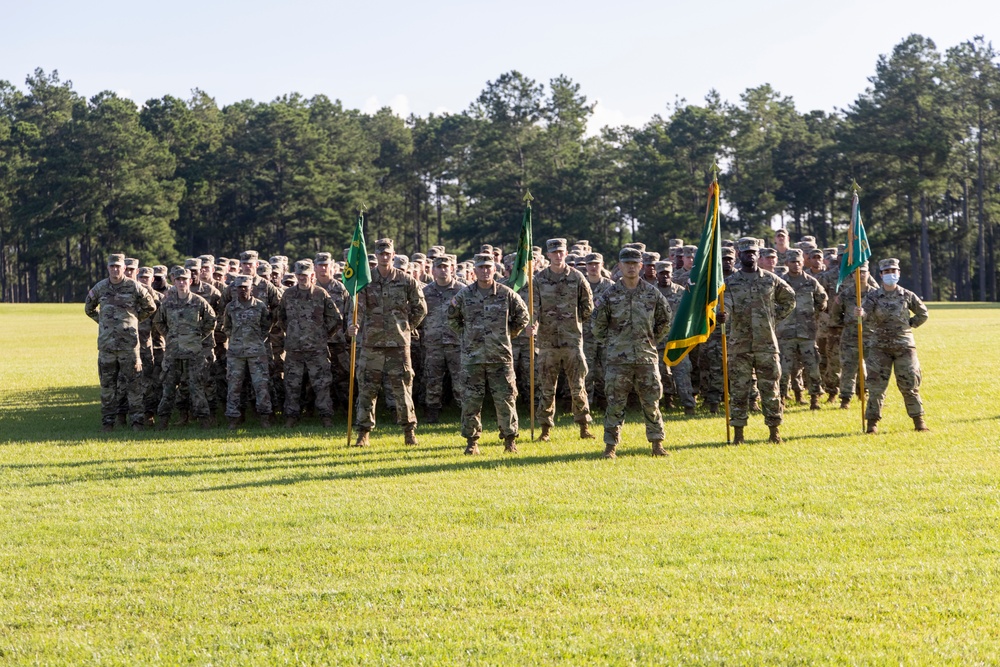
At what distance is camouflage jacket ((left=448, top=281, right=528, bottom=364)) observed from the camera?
13148 millimetres

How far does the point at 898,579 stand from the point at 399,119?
10039cm

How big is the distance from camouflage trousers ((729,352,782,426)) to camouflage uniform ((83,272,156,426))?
8776 mm

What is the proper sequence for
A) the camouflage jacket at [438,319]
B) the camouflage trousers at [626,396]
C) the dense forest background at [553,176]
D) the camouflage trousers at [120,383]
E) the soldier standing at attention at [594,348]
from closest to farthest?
the camouflage trousers at [626,396], the soldier standing at attention at [594,348], the camouflage trousers at [120,383], the camouflage jacket at [438,319], the dense forest background at [553,176]

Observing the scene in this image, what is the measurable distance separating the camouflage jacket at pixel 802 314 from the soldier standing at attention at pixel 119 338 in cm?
987

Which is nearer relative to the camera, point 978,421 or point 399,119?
point 978,421

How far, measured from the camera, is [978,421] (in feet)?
47.5

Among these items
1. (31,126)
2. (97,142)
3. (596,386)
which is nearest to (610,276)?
(596,386)

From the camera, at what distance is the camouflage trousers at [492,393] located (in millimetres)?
12984

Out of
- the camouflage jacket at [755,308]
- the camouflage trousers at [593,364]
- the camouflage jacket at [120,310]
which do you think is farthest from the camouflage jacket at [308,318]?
the camouflage jacket at [755,308]

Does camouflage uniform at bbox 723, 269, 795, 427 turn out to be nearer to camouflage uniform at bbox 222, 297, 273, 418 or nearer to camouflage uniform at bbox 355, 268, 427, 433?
camouflage uniform at bbox 355, 268, 427, 433

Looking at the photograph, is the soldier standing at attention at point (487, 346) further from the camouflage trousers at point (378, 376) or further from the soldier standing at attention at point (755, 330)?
the soldier standing at attention at point (755, 330)

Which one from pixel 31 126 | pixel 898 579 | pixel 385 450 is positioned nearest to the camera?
pixel 898 579

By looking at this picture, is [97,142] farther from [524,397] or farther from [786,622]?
[786,622]

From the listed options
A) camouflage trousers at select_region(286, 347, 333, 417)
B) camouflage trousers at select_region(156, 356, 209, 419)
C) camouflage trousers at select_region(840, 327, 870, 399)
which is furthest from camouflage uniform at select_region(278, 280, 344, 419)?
camouflage trousers at select_region(840, 327, 870, 399)
